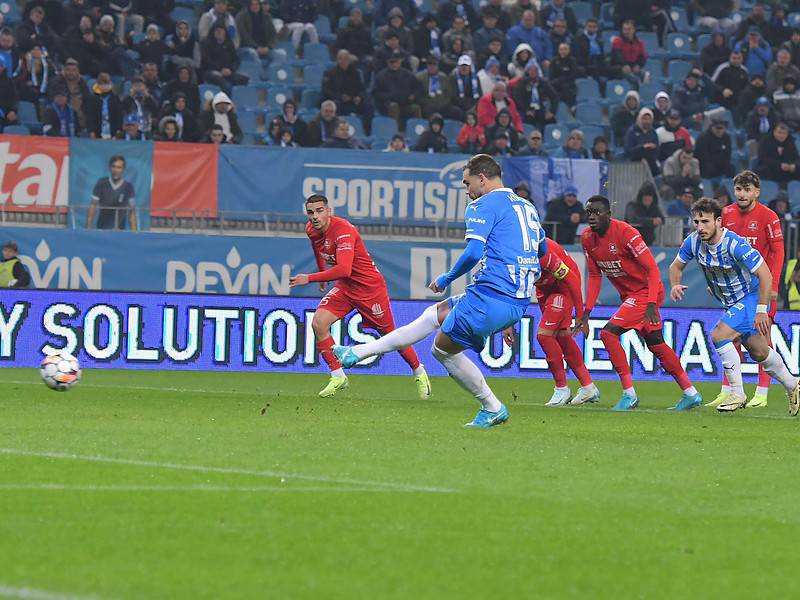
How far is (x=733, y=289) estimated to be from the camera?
14508 millimetres

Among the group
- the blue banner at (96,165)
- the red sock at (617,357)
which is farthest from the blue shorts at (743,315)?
the blue banner at (96,165)

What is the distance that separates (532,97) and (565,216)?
15.0 ft

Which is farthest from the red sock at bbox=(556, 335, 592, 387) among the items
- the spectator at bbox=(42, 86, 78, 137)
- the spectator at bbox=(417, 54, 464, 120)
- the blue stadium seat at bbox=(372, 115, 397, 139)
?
the spectator at bbox=(417, 54, 464, 120)

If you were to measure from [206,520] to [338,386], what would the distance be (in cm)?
884

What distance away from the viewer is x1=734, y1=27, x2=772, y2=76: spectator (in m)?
29.6

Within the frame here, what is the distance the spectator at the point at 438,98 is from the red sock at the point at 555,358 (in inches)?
419

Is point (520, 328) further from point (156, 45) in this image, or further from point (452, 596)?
point (452, 596)

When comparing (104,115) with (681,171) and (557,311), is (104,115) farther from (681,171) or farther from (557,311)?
(557,311)

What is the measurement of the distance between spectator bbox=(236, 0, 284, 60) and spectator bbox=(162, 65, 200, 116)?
2.64 m

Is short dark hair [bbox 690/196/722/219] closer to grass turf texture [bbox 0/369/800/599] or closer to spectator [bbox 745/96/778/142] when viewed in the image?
grass turf texture [bbox 0/369/800/599]

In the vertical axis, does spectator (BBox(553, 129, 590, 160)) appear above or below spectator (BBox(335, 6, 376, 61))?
below

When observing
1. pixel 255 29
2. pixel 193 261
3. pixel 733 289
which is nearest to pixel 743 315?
pixel 733 289

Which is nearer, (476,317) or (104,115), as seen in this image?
(476,317)

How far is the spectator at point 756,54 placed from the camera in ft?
97.1
